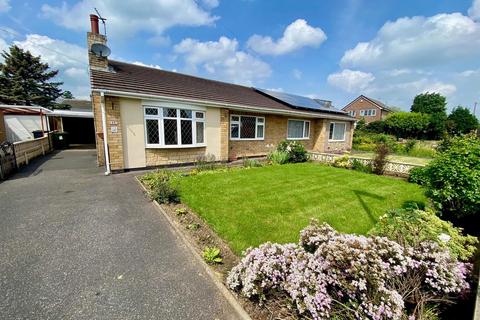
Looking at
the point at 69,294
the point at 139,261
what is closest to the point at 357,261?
the point at 139,261

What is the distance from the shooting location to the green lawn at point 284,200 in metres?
4.18

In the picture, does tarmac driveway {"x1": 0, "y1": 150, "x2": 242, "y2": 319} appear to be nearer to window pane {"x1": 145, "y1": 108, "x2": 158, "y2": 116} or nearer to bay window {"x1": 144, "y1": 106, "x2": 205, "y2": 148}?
bay window {"x1": 144, "y1": 106, "x2": 205, "y2": 148}

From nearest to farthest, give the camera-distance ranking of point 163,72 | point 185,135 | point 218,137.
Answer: point 185,135 < point 218,137 < point 163,72

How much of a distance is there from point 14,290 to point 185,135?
775 centimetres

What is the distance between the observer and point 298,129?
629 inches

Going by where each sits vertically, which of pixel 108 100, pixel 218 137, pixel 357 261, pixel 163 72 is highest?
pixel 163 72

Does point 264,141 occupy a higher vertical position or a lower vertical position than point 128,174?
higher

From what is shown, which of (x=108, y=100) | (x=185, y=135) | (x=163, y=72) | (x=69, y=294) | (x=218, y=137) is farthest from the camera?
(x=163, y=72)

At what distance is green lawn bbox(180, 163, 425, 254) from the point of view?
4.18m

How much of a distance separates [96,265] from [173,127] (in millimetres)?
7059

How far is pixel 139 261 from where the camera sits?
10.5 feet

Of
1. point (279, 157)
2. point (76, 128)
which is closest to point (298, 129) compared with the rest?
point (279, 157)

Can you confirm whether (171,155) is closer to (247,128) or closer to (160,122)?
(160,122)

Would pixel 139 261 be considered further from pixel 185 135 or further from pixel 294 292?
pixel 185 135
